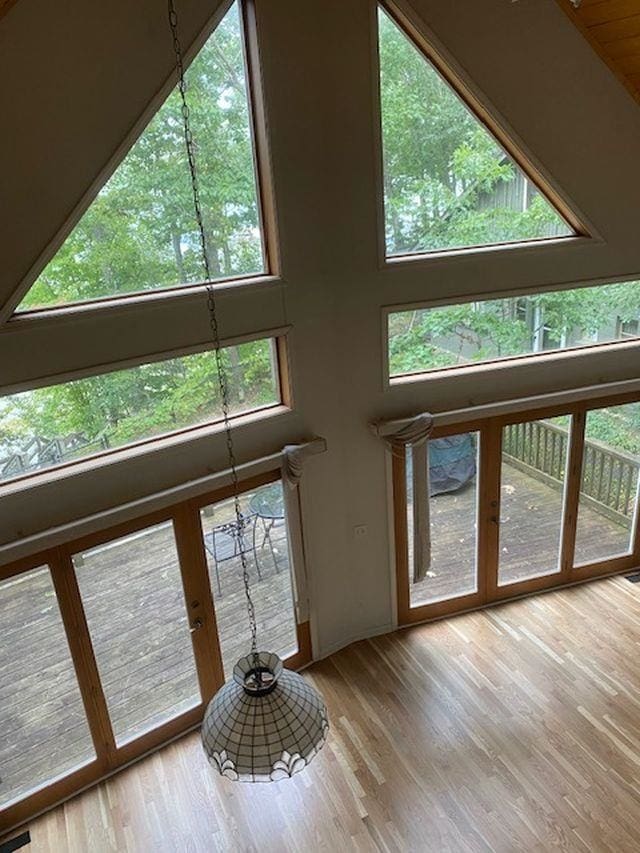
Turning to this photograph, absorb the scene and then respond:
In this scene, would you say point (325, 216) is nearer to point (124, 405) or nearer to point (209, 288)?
point (209, 288)

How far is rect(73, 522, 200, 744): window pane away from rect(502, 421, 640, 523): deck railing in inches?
126

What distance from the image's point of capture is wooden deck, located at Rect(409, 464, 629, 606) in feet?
20.2

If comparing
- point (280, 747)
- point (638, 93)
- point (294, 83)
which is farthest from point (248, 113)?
point (280, 747)

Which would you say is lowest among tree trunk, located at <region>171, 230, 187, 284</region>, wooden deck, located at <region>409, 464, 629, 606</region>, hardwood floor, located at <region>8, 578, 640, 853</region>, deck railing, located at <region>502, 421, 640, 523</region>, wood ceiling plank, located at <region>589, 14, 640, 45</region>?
hardwood floor, located at <region>8, 578, 640, 853</region>

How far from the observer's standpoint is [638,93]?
5.07 m

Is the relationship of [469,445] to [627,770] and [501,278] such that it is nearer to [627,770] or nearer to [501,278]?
[501,278]

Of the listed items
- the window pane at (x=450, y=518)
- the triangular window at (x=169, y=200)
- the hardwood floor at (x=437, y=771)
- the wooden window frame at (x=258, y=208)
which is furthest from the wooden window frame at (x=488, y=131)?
the hardwood floor at (x=437, y=771)

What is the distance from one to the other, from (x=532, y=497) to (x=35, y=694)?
4558 mm

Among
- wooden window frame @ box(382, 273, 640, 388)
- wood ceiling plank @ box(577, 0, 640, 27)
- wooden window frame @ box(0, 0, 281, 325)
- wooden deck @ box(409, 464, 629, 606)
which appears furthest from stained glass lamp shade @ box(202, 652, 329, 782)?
wood ceiling plank @ box(577, 0, 640, 27)

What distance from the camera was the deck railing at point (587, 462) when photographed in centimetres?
607

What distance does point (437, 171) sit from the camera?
4918mm

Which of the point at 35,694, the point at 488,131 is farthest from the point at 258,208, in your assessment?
the point at 35,694

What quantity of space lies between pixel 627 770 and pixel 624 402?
3143 mm

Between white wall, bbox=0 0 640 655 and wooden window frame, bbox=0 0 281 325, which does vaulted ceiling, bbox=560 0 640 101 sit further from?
wooden window frame, bbox=0 0 281 325
